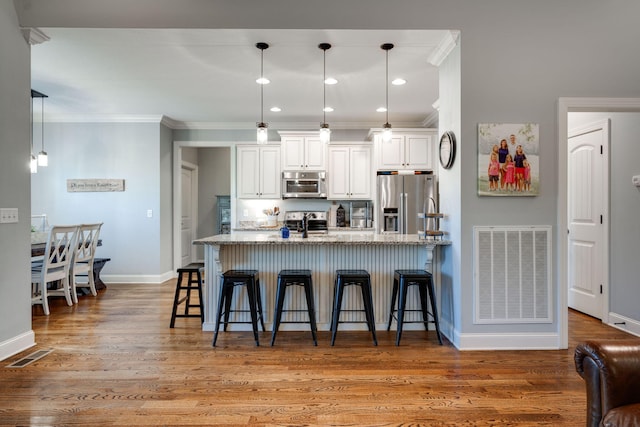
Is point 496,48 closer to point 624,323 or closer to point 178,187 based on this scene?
point 624,323

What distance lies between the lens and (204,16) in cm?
295

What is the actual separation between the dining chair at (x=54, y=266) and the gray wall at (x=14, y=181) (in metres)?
1.21

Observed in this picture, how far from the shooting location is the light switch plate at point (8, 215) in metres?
2.72

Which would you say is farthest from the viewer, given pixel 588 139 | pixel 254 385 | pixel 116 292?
pixel 116 292

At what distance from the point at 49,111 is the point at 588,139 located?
7263mm

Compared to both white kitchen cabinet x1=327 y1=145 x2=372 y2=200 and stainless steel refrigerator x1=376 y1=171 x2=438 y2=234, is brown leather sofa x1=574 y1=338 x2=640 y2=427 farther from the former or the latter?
white kitchen cabinet x1=327 y1=145 x2=372 y2=200

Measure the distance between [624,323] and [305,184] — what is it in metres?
4.23

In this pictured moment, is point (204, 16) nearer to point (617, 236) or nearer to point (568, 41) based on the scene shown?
point (568, 41)

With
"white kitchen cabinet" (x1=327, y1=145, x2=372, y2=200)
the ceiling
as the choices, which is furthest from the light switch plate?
"white kitchen cabinet" (x1=327, y1=145, x2=372, y2=200)

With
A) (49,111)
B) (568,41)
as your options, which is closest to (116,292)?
(49,111)

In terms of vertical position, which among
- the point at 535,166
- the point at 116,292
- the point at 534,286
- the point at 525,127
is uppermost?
the point at 525,127

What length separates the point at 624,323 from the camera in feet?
11.4

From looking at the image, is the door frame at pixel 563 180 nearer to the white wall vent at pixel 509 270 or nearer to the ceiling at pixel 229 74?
the white wall vent at pixel 509 270

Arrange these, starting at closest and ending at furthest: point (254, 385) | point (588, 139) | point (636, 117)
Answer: point (254, 385), point (636, 117), point (588, 139)
